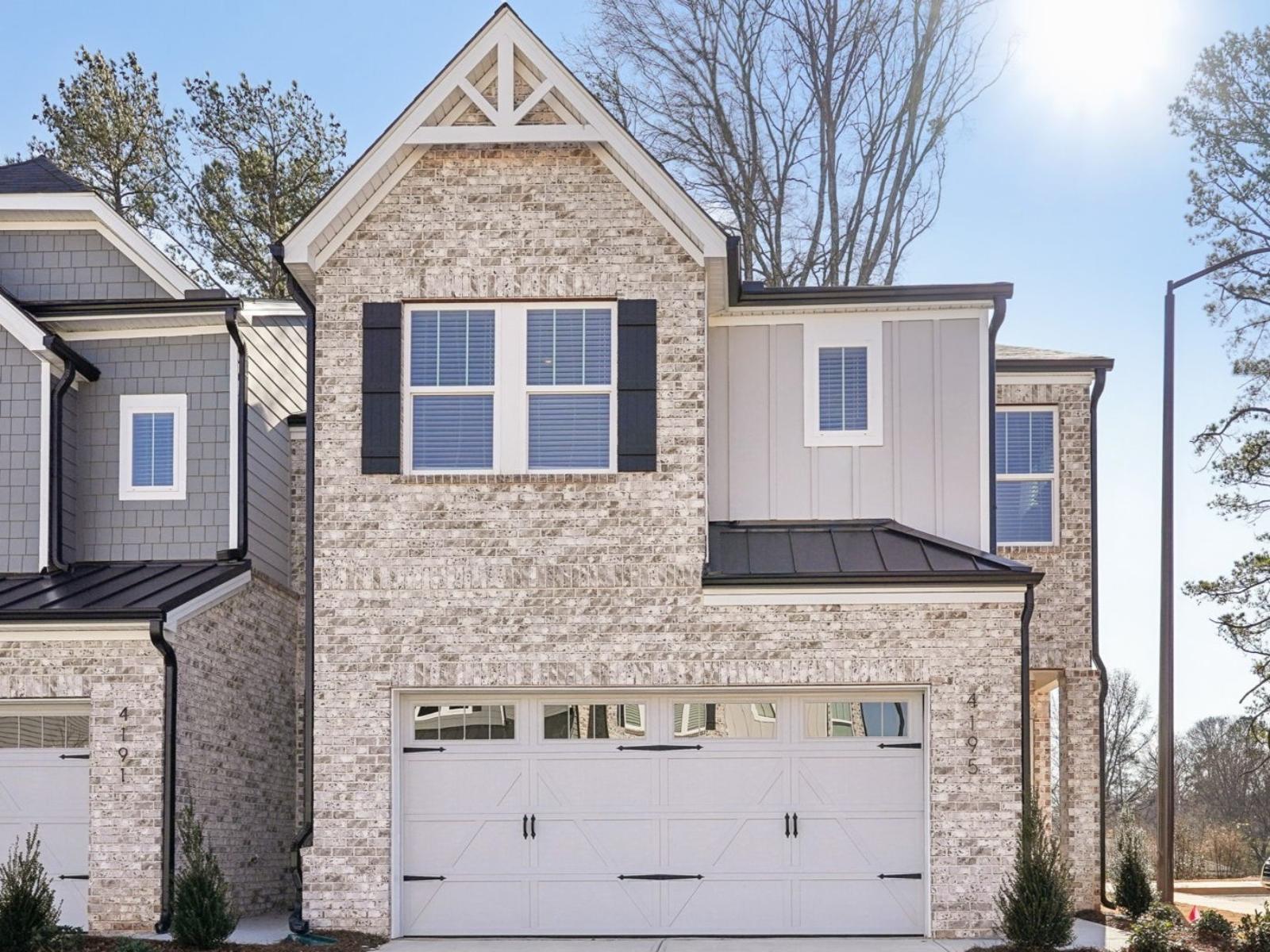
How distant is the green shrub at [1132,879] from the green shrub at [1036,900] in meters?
3.33

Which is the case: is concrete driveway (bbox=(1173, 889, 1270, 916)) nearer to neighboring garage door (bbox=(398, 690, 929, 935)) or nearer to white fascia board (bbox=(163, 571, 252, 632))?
neighboring garage door (bbox=(398, 690, 929, 935))

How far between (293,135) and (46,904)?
1810 centimetres

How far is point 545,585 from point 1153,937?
596cm

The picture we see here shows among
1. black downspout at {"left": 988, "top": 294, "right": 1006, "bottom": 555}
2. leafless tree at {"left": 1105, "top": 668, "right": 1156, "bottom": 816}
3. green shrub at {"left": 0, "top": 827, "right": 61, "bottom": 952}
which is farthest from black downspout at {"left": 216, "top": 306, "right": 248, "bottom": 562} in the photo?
leafless tree at {"left": 1105, "top": 668, "right": 1156, "bottom": 816}

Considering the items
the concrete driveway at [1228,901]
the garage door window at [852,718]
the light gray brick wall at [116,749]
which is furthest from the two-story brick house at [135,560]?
the concrete driveway at [1228,901]

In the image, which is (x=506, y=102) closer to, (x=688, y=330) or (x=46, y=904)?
(x=688, y=330)

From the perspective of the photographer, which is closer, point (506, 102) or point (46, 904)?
point (46, 904)

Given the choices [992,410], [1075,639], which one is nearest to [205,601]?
[992,410]

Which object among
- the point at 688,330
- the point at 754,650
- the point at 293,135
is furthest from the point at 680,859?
the point at 293,135

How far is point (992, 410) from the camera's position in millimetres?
15305

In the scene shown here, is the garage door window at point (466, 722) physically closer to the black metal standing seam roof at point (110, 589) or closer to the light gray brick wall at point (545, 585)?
the light gray brick wall at point (545, 585)

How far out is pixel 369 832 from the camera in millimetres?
Result: 14039

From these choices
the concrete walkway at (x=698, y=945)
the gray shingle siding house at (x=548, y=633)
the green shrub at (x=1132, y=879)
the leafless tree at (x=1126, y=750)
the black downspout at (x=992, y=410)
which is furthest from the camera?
the leafless tree at (x=1126, y=750)

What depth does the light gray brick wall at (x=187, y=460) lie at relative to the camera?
1622 centimetres
